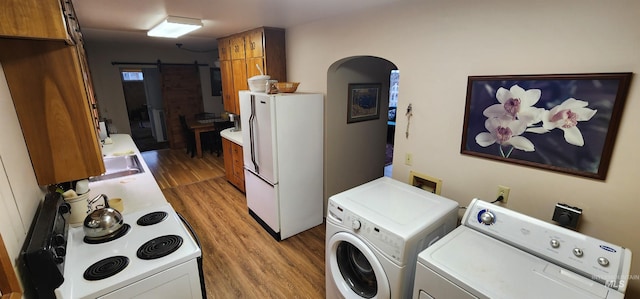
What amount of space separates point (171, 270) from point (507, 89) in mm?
2206

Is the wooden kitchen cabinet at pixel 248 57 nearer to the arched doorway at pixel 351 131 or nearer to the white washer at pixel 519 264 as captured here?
the arched doorway at pixel 351 131

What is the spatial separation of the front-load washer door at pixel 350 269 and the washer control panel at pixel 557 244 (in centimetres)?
72

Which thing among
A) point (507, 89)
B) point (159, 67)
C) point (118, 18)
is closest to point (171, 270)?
point (507, 89)

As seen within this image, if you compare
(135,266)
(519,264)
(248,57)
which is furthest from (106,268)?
(248,57)

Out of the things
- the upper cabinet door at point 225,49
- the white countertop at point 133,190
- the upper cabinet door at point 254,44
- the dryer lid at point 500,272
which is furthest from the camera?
the upper cabinet door at point 225,49

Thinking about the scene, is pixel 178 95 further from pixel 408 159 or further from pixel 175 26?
Answer: pixel 408 159

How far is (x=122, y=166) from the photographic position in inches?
126

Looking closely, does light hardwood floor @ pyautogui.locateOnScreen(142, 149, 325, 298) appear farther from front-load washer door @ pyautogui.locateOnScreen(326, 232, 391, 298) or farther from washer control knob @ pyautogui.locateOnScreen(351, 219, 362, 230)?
washer control knob @ pyautogui.locateOnScreen(351, 219, 362, 230)

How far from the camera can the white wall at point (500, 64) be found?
1365 mm

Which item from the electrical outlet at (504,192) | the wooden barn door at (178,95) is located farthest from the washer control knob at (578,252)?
the wooden barn door at (178,95)

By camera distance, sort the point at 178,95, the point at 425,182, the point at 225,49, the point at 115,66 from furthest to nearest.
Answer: the point at 178,95 → the point at 115,66 → the point at 225,49 → the point at 425,182

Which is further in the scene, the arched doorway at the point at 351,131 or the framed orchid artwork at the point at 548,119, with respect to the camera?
the arched doorway at the point at 351,131

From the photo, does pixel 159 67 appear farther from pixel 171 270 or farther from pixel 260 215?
pixel 171 270

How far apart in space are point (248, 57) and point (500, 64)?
2990 millimetres
